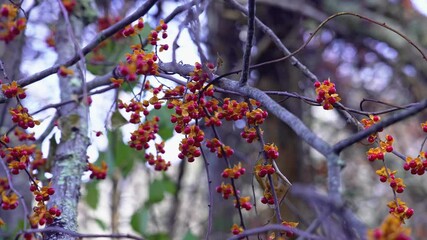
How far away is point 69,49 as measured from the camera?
1.96 meters

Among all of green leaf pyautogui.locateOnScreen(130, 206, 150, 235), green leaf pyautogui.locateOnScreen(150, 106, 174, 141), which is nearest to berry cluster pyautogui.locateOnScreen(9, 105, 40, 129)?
green leaf pyautogui.locateOnScreen(150, 106, 174, 141)

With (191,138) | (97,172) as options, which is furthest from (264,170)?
(97,172)

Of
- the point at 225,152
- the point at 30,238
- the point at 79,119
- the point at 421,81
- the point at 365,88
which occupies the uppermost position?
the point at 365,88

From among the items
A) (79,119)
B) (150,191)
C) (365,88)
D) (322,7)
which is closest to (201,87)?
(79,119)

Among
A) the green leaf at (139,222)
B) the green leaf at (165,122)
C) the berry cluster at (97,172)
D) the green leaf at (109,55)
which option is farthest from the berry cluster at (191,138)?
the green leaf at (139,222)

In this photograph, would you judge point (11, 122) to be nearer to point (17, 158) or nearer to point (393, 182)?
point (17, 158)

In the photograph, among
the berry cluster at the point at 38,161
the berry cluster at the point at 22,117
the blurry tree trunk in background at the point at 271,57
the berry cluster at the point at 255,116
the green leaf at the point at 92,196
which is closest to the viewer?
the berry cluster at the point at 255,116

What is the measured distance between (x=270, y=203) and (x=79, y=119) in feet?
2.24

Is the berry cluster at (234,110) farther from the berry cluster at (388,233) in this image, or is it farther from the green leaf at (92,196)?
the green leaf at (92,196)

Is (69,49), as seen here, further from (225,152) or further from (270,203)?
(270,203)

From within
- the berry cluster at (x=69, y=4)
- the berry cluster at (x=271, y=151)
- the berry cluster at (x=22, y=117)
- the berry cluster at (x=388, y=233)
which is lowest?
the berry cluster at (x=388, y=233)

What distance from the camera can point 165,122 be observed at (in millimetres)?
1994

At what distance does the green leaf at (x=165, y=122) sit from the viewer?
1.95m

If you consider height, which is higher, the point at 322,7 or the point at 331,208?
the point at 322,7
